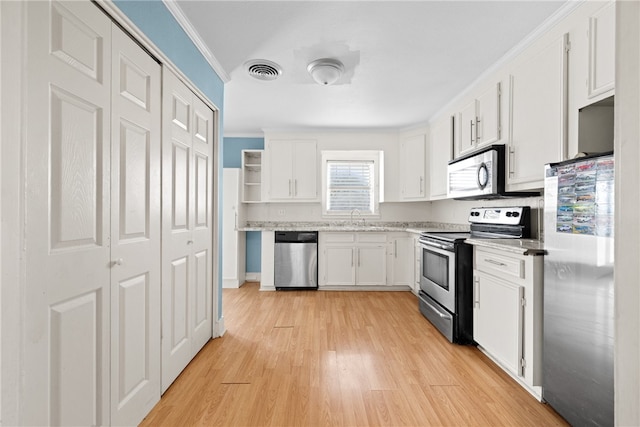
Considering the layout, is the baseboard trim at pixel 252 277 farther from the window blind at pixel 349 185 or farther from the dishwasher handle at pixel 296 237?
the window blind at pixel 349 185

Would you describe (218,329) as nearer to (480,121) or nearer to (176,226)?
(176,226)

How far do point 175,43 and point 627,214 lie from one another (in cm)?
232

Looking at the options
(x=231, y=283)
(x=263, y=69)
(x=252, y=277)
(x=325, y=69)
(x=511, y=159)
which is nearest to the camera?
Answer: (x=511, y=159)

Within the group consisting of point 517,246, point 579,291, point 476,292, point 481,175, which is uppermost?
point 481,175

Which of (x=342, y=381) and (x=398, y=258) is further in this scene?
(x=398, y=258)

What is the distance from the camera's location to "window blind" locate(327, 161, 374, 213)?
501cm

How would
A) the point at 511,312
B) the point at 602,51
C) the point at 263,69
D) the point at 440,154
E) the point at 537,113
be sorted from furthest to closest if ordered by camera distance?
the point at 440,154
the point at 263,69
the point at 537,113
the point at 511,312
the point at 602,51

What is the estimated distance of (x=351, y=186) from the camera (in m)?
5.01

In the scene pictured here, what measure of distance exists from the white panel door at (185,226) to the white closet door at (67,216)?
0.54 metres

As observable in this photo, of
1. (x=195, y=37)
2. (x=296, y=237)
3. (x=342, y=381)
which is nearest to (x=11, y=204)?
(x=195, y=37)

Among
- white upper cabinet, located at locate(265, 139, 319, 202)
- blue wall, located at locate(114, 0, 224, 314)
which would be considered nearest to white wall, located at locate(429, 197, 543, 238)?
white upper cabinet, located at locate(265, 139, 319, 202)

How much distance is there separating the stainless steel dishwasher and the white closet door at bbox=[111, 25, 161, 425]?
2.70 m

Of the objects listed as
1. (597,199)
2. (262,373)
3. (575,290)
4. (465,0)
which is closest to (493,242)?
(575,290)

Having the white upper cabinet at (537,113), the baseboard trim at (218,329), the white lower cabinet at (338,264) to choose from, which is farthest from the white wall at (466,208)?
the baseboard trim at (218,329)
